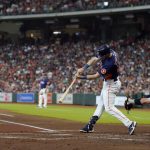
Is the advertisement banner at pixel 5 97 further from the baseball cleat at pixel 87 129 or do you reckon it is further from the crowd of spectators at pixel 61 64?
the baseball cleat at pixel 87 129

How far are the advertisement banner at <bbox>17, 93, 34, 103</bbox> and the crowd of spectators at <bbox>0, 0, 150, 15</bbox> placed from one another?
27.4 feet

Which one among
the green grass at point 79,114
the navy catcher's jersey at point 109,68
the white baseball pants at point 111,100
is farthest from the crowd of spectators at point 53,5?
the white baseball pants at point 111,100

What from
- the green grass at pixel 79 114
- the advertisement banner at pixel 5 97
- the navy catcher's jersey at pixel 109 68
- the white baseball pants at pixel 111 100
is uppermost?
the navy catcher's jersey at pixel 109 68

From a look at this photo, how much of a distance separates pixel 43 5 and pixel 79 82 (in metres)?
11.0

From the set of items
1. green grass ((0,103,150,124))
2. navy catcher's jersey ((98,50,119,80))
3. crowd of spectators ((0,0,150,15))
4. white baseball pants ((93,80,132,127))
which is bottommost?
green grass ((0,103,150,124))

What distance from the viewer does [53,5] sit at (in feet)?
147

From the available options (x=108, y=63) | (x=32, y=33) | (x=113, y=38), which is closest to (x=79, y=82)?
(x=113, y=38)

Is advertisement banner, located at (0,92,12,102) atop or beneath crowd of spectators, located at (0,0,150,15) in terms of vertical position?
beneath

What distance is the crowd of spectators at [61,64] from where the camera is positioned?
118 feet

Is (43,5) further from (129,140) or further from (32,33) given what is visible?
(129,140)

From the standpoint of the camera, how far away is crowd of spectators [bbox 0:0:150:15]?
132ft

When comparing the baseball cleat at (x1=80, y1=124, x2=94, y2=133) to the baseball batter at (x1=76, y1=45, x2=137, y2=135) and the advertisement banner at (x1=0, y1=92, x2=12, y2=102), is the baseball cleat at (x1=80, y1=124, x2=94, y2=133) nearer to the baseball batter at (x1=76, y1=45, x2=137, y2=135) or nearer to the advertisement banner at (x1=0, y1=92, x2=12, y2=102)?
the baseball batter at (x1=76, y1=45, x2=137, y2=135)

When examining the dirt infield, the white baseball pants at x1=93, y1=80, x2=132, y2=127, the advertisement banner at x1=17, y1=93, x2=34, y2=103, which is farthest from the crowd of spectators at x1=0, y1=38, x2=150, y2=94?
the dirt infield

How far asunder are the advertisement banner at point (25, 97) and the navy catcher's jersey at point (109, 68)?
28571 millimetres
